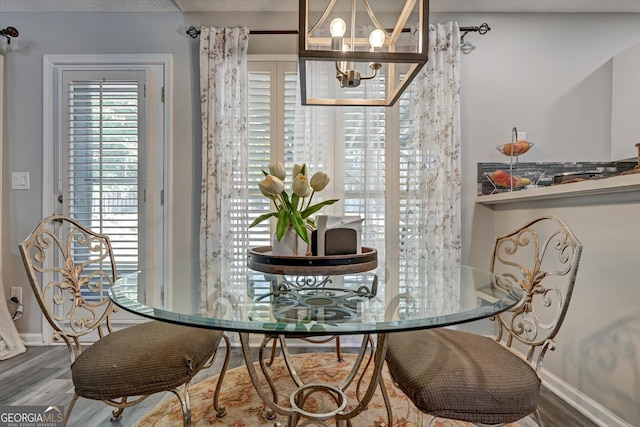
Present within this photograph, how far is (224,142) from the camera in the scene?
8.13 ft

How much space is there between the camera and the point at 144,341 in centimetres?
127

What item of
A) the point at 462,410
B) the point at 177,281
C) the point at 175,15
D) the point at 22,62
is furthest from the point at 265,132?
the point at 462,410

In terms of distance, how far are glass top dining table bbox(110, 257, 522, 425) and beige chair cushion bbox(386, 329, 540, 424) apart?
12 centimetres

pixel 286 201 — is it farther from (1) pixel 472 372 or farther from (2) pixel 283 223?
(1) pixel 472 372

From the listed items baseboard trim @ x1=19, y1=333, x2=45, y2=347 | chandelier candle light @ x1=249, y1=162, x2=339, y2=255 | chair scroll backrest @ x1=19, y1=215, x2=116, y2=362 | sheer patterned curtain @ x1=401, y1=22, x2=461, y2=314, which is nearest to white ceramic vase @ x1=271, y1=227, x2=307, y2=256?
chandelier candle light @ x1=249, y1=162, x2=339, y2=255

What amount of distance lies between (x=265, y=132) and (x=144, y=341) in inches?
69.0

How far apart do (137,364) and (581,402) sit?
82.4 inches

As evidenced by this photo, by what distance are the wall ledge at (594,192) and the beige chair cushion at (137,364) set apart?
5.86 feet

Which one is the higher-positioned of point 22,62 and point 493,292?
point 22,62

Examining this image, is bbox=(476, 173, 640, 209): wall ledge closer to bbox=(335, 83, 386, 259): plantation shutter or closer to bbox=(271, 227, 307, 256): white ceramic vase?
bbox=(335, 83, 386, 259): plantation shutter

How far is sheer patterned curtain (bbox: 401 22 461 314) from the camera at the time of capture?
2.46 m

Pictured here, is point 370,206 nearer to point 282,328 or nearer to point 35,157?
point 282,328

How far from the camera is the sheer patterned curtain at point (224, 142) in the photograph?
2.48 meters

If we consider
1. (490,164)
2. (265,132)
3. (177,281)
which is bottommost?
(177,281)
